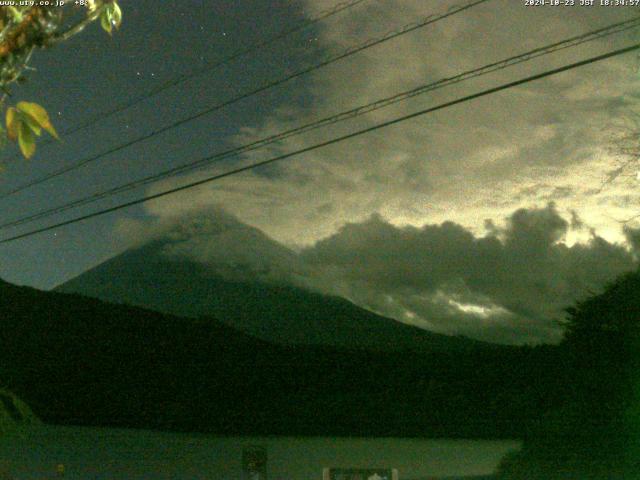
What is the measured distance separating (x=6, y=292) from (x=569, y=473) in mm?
16276

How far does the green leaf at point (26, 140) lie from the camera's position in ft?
8.99

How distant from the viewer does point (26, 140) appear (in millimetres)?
2764

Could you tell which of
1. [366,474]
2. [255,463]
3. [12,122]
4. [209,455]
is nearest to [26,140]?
[12,122]

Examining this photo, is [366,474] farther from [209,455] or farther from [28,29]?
[209,455]

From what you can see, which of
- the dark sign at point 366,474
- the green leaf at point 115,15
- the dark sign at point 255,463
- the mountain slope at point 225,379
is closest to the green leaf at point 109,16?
the green leaf at point 115,15

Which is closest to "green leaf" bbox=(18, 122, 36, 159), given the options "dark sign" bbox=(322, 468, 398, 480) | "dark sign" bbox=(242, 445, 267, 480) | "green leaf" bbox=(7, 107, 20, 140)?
"green leaf" bbox=(7, 107, 20, 140)

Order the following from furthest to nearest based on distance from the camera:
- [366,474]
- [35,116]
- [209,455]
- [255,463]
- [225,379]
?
[225,379]
[209,455]
[255,463]
[366,474]
[35,116]

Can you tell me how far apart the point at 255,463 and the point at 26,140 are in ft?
41.7

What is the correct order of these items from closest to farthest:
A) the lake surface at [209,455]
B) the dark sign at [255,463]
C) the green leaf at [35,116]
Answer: the green leaf at [35,116]
the lake surface at [209,455]
the dark sign at [255,463]

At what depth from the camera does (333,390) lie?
1591 centimetres

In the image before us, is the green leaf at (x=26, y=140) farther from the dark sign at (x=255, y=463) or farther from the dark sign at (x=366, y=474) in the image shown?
the dark sign at (x=255, y=463)

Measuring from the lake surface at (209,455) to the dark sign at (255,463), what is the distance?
5.4 inches

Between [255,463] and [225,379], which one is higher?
[225,379]

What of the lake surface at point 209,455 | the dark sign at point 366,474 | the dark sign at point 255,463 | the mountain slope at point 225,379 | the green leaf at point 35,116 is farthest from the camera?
the dark sign at point 255,463
